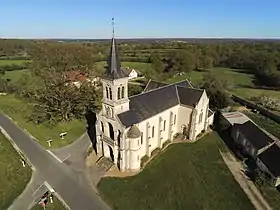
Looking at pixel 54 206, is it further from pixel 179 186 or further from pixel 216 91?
pixel 216 91

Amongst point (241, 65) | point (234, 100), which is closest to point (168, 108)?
point (234, 100)

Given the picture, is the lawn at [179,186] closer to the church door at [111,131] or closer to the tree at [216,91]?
the church door at [111,131]

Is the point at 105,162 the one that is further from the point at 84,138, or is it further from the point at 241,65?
the point at 241,65

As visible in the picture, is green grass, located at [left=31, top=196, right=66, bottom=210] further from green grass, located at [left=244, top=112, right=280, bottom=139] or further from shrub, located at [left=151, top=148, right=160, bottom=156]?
green grass, located at [left=244, top=112, right=280, bottom=139]

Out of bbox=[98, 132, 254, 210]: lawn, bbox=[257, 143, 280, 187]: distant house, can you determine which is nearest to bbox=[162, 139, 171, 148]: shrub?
bbox=[98, 132, 254, 210]: lawn

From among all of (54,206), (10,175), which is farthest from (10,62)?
(54,206)

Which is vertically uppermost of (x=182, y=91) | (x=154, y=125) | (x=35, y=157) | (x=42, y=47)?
(x=42, y=47)

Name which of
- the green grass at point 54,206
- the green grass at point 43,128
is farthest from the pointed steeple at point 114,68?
the green grass at point 43,128
